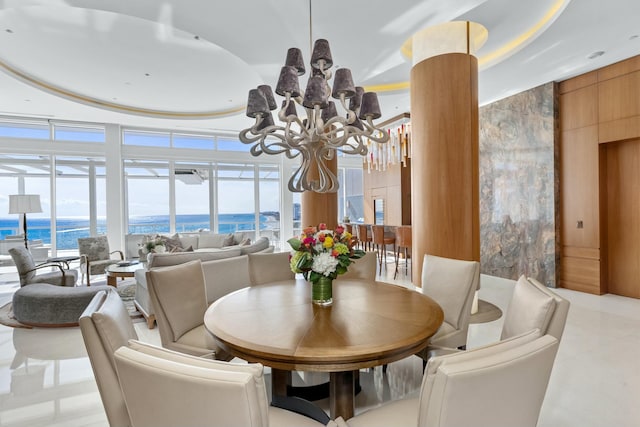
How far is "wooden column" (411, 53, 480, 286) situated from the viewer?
3504 mm

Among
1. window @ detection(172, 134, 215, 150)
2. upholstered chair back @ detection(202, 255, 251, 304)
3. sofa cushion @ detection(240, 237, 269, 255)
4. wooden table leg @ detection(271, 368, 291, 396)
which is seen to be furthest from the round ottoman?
window @ detection(172, 134, 215, 150)

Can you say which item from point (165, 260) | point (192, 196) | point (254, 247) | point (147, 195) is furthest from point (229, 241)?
point (165, 260)

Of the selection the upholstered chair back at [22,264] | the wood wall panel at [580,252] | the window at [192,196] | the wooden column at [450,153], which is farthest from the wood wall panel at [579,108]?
the upholstered chair back at [22,264]

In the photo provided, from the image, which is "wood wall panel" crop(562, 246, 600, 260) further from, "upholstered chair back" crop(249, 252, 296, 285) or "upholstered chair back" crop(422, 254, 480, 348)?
"upholstered chair back" crop(249, 252, 296, 285)

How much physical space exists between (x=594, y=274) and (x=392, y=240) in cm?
320

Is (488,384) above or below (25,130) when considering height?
below

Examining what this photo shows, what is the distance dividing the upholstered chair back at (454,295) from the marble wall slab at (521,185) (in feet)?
12.7

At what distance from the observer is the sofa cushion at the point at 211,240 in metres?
7.50

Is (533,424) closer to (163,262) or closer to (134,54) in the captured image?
(163,262)

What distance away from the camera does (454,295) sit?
7.72 feet

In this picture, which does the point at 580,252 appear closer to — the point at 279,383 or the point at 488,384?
the point at 279,383

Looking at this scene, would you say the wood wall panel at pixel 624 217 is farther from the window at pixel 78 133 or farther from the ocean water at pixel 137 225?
the window at pixel 78 133

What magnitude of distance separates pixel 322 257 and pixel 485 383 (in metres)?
1.13

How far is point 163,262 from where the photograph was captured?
348 cm
